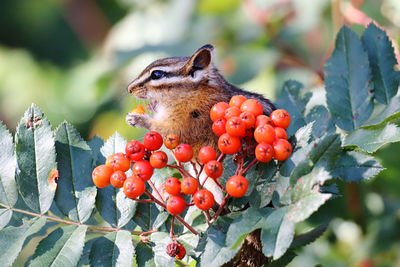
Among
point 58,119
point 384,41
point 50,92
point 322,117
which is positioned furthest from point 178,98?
point 50,92

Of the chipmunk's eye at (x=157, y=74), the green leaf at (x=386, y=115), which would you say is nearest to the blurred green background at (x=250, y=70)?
the chipmunk's eye at (x=157, y=74)

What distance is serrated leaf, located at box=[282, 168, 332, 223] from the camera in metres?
1.38

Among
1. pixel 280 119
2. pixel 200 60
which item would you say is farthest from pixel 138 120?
pixel 280 119

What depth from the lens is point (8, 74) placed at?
541cm

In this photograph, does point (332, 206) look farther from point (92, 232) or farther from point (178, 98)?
point (92, 232)

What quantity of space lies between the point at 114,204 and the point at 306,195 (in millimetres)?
743

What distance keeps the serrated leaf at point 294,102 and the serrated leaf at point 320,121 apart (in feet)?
0.14

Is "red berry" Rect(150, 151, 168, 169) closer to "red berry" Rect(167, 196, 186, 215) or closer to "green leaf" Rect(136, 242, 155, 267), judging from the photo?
"red berry" Rect(167, 196, 186, 215)

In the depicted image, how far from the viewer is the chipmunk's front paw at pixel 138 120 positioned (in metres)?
2.41

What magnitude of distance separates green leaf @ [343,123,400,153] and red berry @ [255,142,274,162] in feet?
1.05

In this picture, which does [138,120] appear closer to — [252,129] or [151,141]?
[151,141]

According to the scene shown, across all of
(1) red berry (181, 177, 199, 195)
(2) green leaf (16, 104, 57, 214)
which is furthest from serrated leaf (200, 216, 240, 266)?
(2) green leaf (16, 104, 57, 214)

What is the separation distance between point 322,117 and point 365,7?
2.33m

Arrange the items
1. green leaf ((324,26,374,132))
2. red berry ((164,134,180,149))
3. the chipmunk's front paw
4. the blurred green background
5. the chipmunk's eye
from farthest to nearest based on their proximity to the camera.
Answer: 1. the blurred green background
2. the chipmunk's eye
3. the chipmunk's front paw
4. green leaf ((324,26,374,132))
5. red berry ((164,134,180,149))
